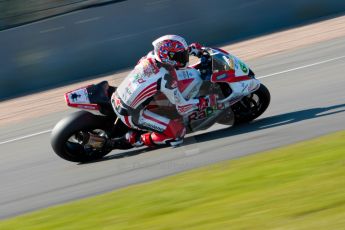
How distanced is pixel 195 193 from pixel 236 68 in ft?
9.33

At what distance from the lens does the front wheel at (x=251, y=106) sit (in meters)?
9.99

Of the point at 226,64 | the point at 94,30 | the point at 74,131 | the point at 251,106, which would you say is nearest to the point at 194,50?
the point at 226,64

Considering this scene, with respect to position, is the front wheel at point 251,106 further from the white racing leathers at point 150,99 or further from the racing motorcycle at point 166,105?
the white racing leathers at point 150,99

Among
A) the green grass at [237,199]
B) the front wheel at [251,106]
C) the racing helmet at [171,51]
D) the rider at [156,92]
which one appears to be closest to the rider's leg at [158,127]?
the rider at [156,92]

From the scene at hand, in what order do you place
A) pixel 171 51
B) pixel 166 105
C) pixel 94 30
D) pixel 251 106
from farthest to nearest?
pixel 94 30 < pixel 251 106 < pixel 166 105 < pixel 171 51

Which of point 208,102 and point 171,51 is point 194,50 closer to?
point 171,51

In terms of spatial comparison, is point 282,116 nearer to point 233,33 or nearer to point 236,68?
point 236,68

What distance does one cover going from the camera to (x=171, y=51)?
938cm

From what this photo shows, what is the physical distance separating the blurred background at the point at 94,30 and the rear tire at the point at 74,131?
256 inches

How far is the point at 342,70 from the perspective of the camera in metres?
12.4

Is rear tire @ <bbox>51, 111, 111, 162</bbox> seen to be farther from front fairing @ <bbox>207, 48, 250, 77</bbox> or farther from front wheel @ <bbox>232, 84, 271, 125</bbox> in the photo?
front wheel @ <bbox>232, 84, 271, 125</bbox>

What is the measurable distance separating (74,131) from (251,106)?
7.78 ft

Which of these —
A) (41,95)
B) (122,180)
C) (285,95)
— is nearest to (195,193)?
(122,180)

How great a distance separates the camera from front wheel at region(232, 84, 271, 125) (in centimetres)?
999
